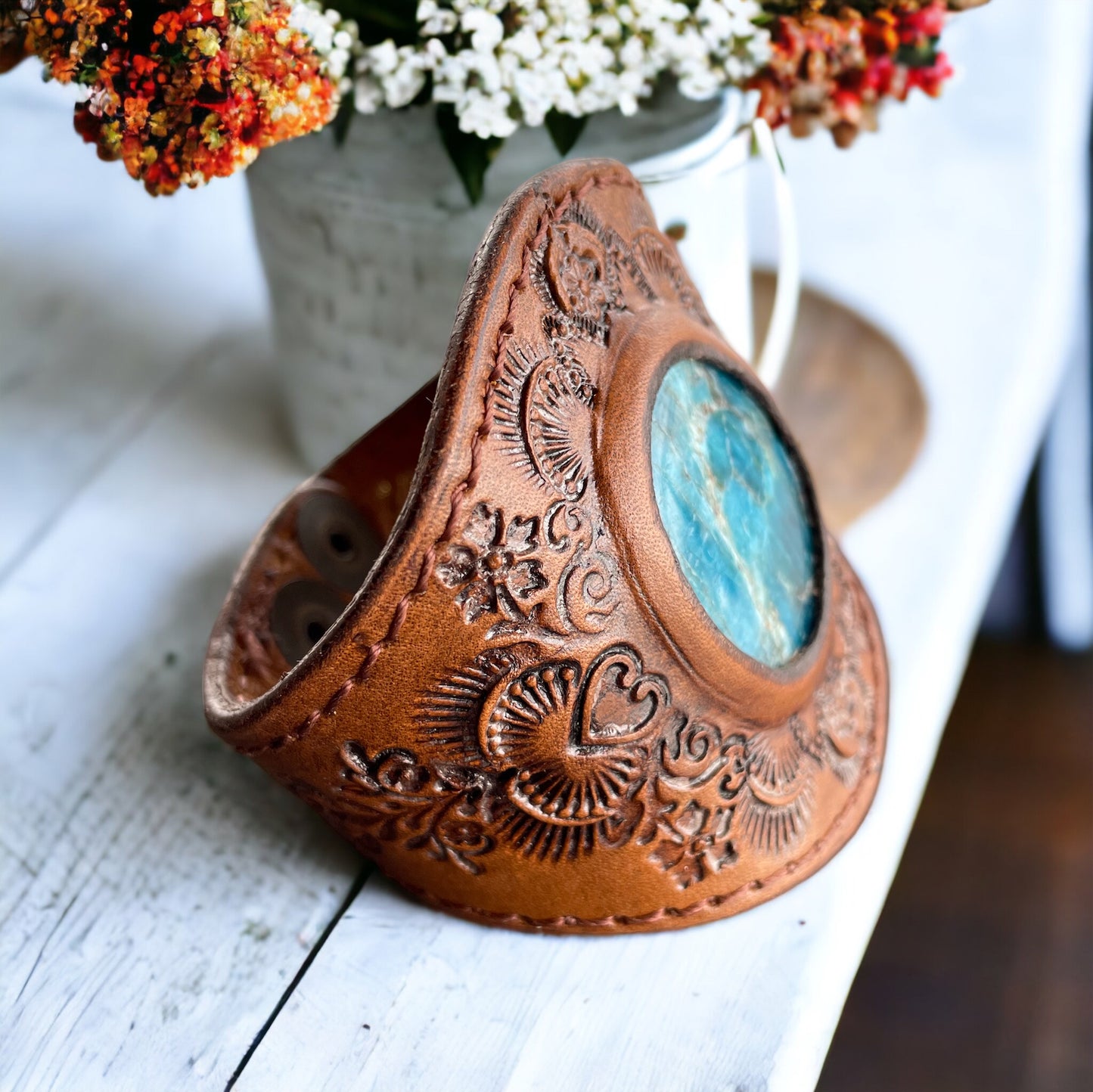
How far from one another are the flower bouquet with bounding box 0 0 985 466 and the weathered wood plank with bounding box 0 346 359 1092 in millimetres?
149

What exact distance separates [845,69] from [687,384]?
0.69 feet

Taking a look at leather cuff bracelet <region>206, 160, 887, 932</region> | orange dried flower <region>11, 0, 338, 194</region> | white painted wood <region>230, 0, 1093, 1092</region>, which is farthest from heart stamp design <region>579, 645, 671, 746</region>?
orange dried flower <region>11, 0, 338, 194</region>

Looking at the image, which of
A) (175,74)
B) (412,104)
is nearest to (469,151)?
(412,104)

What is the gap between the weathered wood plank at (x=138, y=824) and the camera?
0.55m

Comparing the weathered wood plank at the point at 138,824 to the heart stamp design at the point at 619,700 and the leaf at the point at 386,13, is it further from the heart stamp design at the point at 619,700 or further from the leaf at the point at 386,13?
the leaf at the point at 386,13

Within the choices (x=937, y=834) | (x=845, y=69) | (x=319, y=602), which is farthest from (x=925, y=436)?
(x=937, y=834)

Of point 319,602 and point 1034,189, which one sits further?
point 1034,189

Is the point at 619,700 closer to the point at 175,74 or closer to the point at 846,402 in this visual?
the point at 175,74

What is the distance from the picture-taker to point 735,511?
576mm

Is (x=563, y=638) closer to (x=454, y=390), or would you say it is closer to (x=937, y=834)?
(x=454, y=390)

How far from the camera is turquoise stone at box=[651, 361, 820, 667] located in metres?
0.53

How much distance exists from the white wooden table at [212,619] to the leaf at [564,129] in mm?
288

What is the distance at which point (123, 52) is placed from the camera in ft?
1.67

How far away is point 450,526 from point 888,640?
13.5 inches
